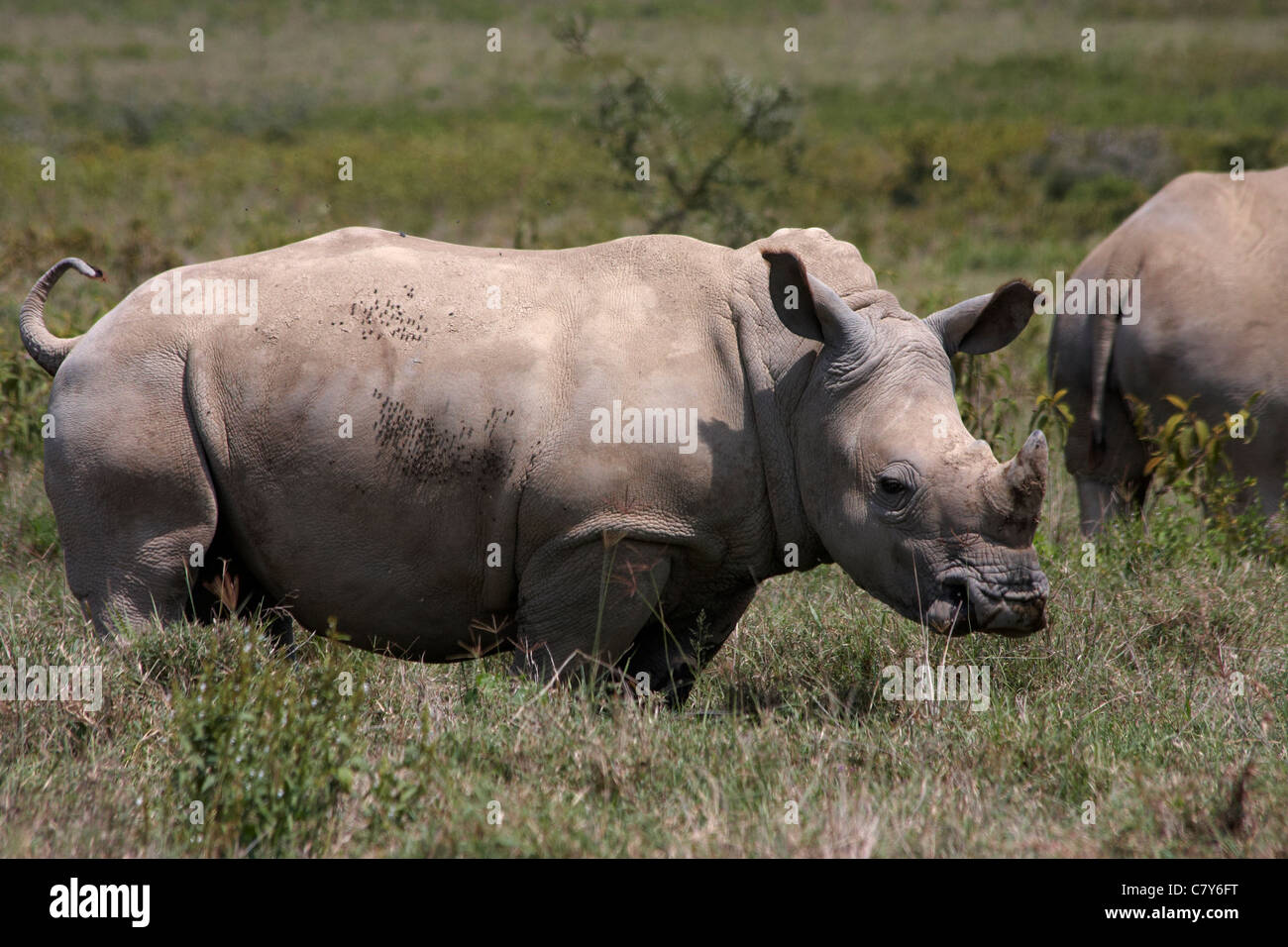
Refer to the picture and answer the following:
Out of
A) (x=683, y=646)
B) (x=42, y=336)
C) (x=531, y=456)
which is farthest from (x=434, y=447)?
(x=42, y=336)

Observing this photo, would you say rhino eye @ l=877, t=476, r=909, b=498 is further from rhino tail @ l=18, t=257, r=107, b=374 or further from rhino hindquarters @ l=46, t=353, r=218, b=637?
rhino tail @ l=18, t=257, r=107, b=374

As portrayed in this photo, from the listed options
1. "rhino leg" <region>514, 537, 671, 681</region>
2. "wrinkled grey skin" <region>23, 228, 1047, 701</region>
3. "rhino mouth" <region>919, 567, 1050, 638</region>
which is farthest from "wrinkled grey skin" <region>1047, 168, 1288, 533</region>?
"rhino leg" <region>514, 537, 671, 681</region>

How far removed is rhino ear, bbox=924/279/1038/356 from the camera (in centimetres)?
459

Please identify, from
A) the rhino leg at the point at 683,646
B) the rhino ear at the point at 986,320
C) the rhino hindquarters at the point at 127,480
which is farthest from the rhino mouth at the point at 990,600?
the rhino hindquarters at the point at 127,480

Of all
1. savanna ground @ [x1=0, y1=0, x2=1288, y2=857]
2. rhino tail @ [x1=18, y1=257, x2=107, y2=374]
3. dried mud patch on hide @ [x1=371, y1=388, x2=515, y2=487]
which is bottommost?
savanna ground @ [x1=0, y1=0, x2=1288, y2=857]

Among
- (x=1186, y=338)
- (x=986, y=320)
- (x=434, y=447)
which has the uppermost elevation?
(x=986, y=320)

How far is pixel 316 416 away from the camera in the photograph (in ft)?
14.4

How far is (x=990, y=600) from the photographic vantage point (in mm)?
4203

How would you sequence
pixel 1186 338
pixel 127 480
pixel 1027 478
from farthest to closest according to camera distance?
pixel 1186 338
pixel 127 480
pixel 1027 478

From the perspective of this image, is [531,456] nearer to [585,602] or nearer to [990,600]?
[585,602]

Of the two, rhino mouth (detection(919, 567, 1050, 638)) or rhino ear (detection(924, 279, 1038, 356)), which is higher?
rhino ear (detection(924, 279, 1038, 356))

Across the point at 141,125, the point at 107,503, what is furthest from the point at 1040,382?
the point at 141,125

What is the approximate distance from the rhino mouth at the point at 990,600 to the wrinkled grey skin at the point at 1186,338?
2.56 meters

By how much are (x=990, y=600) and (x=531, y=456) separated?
144cm
